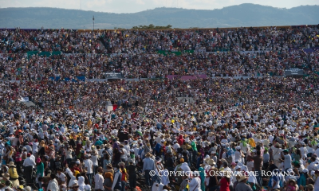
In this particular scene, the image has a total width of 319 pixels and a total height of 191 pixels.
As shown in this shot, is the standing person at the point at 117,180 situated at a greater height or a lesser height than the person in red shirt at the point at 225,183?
lesser

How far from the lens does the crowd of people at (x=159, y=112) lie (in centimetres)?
1205

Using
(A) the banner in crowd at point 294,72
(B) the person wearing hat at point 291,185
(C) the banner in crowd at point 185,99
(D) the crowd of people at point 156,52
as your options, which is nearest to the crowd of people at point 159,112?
(B) the person wearing hat at point 291,185

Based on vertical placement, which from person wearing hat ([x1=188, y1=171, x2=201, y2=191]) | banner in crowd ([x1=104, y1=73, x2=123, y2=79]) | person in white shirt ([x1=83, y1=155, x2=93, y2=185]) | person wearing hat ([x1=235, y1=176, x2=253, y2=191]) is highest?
person wearing hat ([x1=235, y1=176, x2=253, y2=191])

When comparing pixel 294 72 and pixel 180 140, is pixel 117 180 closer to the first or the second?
pixel 180 140

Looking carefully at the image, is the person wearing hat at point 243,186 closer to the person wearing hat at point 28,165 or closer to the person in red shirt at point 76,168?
the person in red shirt at point 76,168

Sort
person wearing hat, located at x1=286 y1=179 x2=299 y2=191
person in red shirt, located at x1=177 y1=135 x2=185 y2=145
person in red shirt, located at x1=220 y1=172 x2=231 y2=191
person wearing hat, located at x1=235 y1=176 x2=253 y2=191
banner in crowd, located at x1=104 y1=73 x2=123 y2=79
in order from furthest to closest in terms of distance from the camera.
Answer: banner in crowd, located at x1=104 y1=73 x2=123 y2=79, person in red shirt, located at x1=177 y1=135 x2=185 y2=145, person in red shirt, located at x1=220 y1=172 x2=231 y2=191, person wearing hat, located at x1=235 y1=176 x2=253 y2=191, person wearing hat, located at x1=286 y1=179 x2=299 y2=191

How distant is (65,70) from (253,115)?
20.1 metres

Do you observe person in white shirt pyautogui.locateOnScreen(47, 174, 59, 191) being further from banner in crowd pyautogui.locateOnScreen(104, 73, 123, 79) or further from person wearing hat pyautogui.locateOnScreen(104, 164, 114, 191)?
banner in crowd pyautogui.locateOnScreen(104, 73, 123, 79)

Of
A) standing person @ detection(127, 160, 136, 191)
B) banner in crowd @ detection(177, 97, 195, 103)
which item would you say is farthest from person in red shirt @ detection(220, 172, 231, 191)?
banner in crowd @ detection(177, 97, 195, 103)

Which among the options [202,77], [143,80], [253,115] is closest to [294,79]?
[202,77]

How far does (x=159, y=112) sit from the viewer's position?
94.7 ft

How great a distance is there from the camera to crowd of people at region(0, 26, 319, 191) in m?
12.1

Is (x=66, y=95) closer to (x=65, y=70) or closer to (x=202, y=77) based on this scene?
(x=65, y=70)

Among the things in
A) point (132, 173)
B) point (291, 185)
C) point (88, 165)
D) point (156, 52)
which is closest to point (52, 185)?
point (88, 165)
